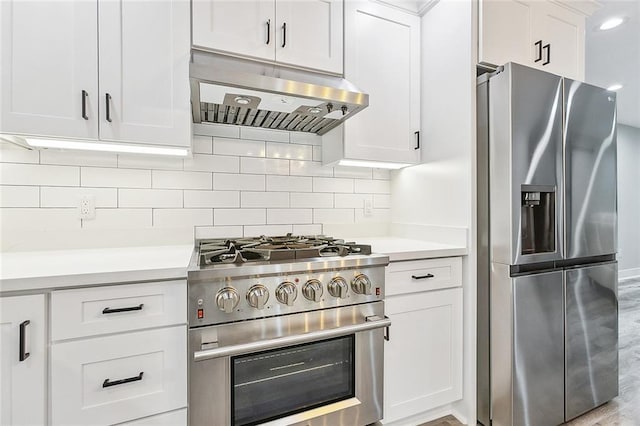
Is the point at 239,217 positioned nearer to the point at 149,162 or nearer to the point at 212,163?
the point at 212,163

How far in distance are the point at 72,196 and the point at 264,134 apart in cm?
106

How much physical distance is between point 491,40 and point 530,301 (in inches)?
55.5

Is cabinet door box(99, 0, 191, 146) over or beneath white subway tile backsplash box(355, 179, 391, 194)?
over

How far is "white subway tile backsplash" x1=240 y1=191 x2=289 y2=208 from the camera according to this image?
1955 millimetres

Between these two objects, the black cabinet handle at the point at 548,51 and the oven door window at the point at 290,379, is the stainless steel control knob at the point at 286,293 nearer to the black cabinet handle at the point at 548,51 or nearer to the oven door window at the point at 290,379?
the oven door window at the point at 290,379

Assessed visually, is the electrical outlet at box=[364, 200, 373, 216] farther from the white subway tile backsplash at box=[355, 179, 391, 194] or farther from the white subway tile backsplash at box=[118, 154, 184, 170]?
the white subway tile backsplash at box=[118, 154, 184, 170]

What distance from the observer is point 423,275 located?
1.63 meters

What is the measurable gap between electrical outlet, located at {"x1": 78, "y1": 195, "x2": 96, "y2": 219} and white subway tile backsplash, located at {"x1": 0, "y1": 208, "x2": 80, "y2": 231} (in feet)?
0.08

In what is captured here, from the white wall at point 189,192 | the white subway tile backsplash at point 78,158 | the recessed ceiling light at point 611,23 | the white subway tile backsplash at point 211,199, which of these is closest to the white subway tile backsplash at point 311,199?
the white wall at point 189,192

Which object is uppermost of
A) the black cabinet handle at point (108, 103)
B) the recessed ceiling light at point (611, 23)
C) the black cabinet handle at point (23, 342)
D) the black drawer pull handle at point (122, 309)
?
the recessed ceiling light at point (611, 23)

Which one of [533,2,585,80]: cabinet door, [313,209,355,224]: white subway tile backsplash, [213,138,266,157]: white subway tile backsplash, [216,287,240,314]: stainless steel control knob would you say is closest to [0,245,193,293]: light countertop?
[216,287,240,314]: stainless steel control knob

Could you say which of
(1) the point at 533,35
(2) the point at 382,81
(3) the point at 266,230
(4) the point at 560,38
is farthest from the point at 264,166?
(4) the point at 560,38

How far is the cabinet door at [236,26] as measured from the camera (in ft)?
4.89

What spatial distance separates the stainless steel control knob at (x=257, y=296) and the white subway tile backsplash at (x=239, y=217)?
767 mm
